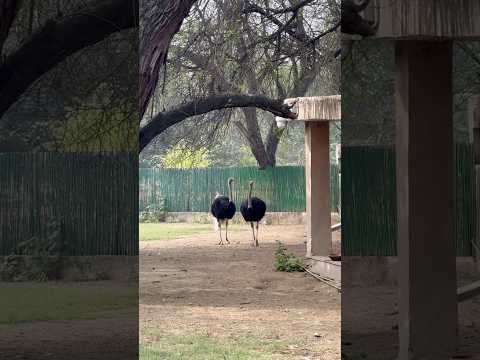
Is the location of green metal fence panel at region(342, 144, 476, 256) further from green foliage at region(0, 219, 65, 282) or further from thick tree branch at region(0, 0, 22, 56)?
thick tree branch at region(0, 0, 22, 56)

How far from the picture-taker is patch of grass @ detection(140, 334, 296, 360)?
24.7ft

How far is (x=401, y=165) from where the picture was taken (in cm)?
464

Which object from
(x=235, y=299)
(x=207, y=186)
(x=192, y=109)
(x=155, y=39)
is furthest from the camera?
(x=207, y=186)

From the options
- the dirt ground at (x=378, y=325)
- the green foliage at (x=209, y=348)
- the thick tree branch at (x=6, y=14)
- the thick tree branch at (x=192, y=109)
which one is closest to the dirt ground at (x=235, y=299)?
the green foliage at (x=209, y=348)

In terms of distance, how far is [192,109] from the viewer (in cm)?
925

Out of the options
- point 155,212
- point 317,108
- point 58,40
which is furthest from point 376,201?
point 155,212

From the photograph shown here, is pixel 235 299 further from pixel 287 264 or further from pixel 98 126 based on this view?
pixel 98 126

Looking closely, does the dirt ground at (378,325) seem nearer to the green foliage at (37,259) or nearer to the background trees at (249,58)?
the green foliage at (37,259)

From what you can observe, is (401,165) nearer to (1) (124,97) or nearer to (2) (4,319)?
(1) (124,97)

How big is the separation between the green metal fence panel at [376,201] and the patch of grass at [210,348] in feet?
9.38

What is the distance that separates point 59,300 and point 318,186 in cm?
805

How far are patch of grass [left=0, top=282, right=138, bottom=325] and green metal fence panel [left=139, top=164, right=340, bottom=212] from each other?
1779 cm

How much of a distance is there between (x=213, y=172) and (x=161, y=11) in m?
16.9

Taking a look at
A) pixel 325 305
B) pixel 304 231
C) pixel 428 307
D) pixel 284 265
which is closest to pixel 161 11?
pixel 428 307
